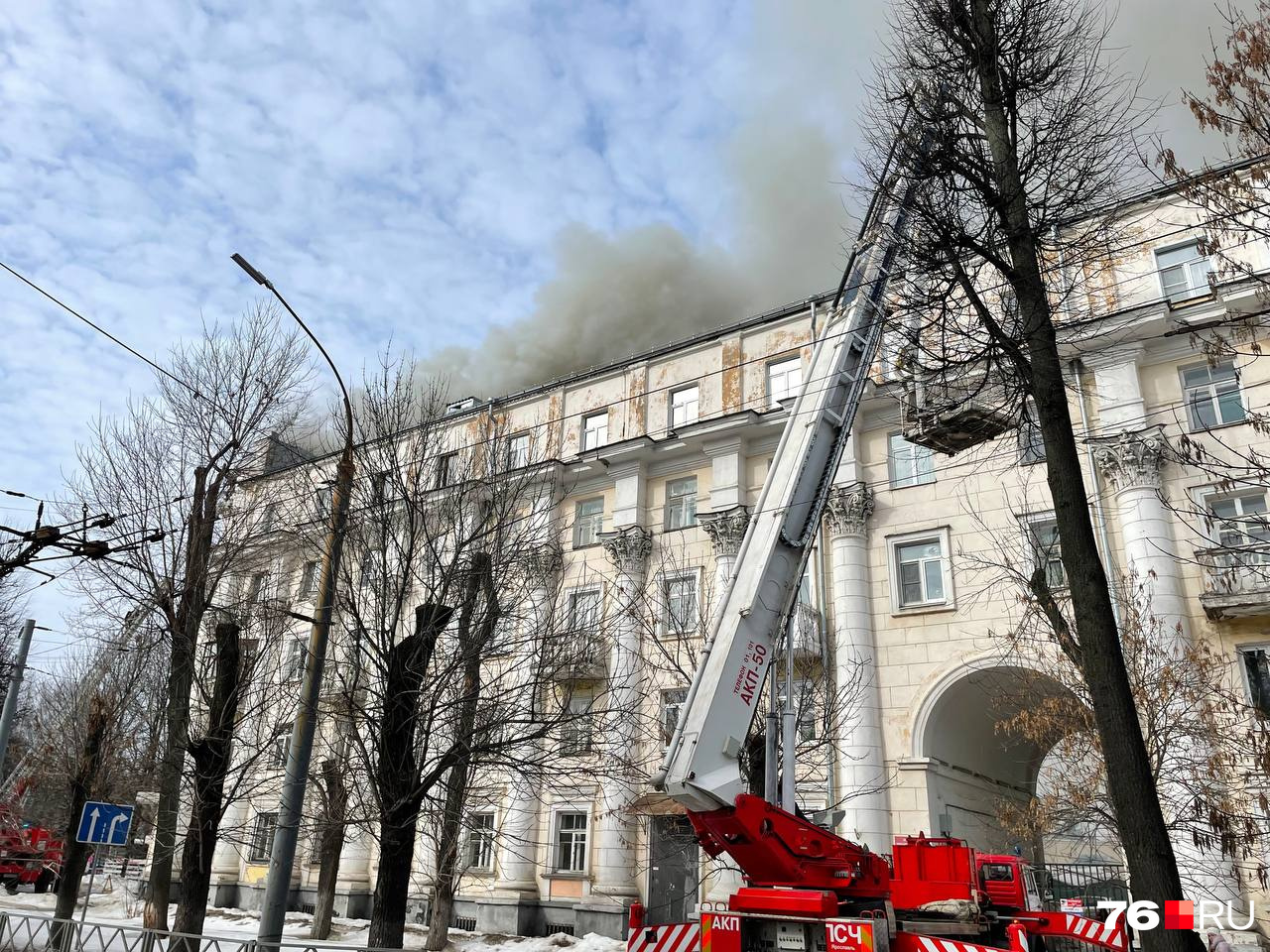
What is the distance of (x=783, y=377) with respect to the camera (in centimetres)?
2986

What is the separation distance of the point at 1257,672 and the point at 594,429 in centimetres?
2066

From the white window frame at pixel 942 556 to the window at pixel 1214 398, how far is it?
6503mm

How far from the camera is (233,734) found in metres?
18.1

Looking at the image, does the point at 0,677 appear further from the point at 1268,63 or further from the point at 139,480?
the point at 1268,63

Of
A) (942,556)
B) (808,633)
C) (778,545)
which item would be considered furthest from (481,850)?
(778,545)

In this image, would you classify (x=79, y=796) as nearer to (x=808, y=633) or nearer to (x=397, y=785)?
(x=397, y=785)

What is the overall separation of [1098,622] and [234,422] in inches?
732

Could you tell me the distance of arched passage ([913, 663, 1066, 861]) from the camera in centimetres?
2358

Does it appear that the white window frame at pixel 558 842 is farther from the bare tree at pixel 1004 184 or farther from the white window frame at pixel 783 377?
the bare tree at pixel 1004 184

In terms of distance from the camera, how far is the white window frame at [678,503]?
30.5 meters

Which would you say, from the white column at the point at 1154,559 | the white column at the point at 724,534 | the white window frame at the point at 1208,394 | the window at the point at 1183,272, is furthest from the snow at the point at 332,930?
the window at the point at 1183,272

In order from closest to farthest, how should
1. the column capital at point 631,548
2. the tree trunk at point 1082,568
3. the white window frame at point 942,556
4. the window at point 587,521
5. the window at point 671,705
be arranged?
the tree trunk at point 1082,568
the window at point 671,705
the white window frame at point 942,556
the column capital at point 631,548
the window at point 587,521

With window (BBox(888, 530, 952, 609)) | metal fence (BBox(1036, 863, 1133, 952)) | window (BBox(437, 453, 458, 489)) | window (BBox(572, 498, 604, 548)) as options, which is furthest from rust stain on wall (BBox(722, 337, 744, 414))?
metal fence (BBox(1036, 863, 1133, 952))

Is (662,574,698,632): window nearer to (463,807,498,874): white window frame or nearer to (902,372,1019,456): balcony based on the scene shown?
(463,807,498,874): white window frame
